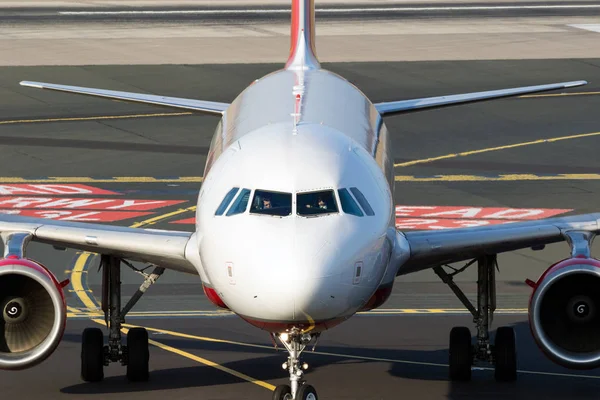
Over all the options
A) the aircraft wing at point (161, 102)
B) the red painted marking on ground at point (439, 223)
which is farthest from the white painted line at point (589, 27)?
the aircraft wing at point (161, 102)

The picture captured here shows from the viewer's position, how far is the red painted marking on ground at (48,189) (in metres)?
44.3

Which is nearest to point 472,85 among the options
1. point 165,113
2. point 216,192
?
point 165,113

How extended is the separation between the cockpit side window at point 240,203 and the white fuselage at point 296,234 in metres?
0.10

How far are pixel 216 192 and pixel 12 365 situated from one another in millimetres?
4361

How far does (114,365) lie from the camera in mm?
27281

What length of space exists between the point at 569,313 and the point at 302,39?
1109 cm

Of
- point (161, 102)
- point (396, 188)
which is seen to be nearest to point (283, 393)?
point (161, 102)

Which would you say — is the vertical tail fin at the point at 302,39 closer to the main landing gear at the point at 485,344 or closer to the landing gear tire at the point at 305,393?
A: the main landing gear at the point at 485,344

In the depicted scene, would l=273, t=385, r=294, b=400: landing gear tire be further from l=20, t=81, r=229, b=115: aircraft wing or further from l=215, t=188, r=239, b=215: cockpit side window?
l=20, t=81, r=229, b=115: aircraft wing

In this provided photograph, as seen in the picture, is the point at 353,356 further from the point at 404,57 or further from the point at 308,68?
the point at 404,57

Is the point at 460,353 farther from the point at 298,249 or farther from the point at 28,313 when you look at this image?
the point at 28,313

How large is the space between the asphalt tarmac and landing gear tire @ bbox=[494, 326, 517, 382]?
0.84 ft

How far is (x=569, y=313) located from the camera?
22766 millimetres

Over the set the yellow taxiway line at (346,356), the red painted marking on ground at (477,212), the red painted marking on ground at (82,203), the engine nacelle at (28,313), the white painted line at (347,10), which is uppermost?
the white painted line at (347,10)
